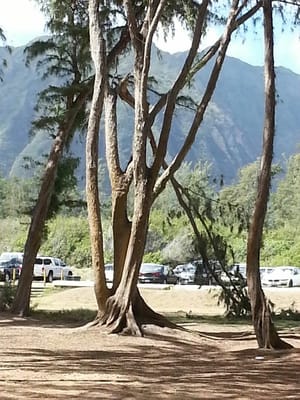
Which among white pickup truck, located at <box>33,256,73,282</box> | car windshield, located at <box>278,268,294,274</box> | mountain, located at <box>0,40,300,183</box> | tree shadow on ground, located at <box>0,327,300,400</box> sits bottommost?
tree shadow on ground, located at <box>0,327,300,400</box>

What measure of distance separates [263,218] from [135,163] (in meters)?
3.42

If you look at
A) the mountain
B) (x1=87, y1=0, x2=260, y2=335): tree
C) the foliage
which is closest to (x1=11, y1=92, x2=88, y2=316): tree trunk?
the foliage

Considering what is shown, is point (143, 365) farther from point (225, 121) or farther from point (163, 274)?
point (225, 121)

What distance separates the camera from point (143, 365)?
445 inches

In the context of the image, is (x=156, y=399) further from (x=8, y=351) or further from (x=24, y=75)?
(x=24, y=75)

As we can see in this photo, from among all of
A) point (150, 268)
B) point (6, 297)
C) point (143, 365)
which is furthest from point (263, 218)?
point (150, 268)

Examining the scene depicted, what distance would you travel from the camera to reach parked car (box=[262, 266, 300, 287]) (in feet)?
130

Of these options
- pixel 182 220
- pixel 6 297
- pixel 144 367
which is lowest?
pixel 144 367

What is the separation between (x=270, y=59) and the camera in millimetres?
12992

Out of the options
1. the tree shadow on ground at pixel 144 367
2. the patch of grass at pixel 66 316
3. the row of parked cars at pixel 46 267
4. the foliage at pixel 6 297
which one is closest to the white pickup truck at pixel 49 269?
the row of parked cars at pixel 46 267

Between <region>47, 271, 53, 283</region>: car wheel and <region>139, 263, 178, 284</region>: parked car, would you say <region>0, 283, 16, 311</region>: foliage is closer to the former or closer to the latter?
<region>139, 263, 178, 284</region>: parked car

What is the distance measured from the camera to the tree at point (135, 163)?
601 inches

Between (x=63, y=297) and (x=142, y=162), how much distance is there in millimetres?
17827

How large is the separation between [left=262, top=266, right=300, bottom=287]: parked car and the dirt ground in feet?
67.7
